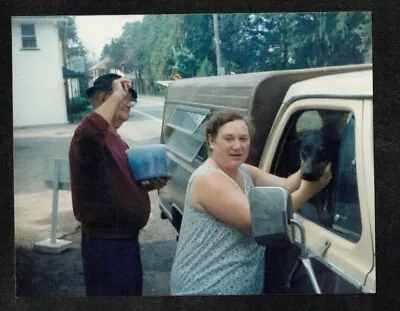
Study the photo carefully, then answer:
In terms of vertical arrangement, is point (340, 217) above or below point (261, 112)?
below

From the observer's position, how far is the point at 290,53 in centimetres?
309

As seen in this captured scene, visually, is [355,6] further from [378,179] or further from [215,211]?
[215,211]

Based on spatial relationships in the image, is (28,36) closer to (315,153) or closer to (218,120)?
(218,120)

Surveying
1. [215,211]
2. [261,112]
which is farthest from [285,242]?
[261,112]

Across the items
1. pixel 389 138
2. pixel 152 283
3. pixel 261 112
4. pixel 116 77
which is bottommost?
pixel 152 283

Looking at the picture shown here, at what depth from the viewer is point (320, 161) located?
2.63 metres

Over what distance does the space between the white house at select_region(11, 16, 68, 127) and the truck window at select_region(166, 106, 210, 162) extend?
640mm

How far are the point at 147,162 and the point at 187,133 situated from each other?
0.27 metres

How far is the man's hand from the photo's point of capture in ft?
9.84

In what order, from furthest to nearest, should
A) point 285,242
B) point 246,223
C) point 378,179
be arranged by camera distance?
point 378,179, point 246,223, point 285,242

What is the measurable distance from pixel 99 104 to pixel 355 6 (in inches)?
62.3

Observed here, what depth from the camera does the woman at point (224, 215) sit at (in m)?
2.66

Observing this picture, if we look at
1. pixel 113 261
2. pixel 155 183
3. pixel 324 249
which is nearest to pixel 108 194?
pixel 155 183

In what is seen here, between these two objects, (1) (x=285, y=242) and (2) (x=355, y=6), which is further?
(2) (x=355, y=6)
